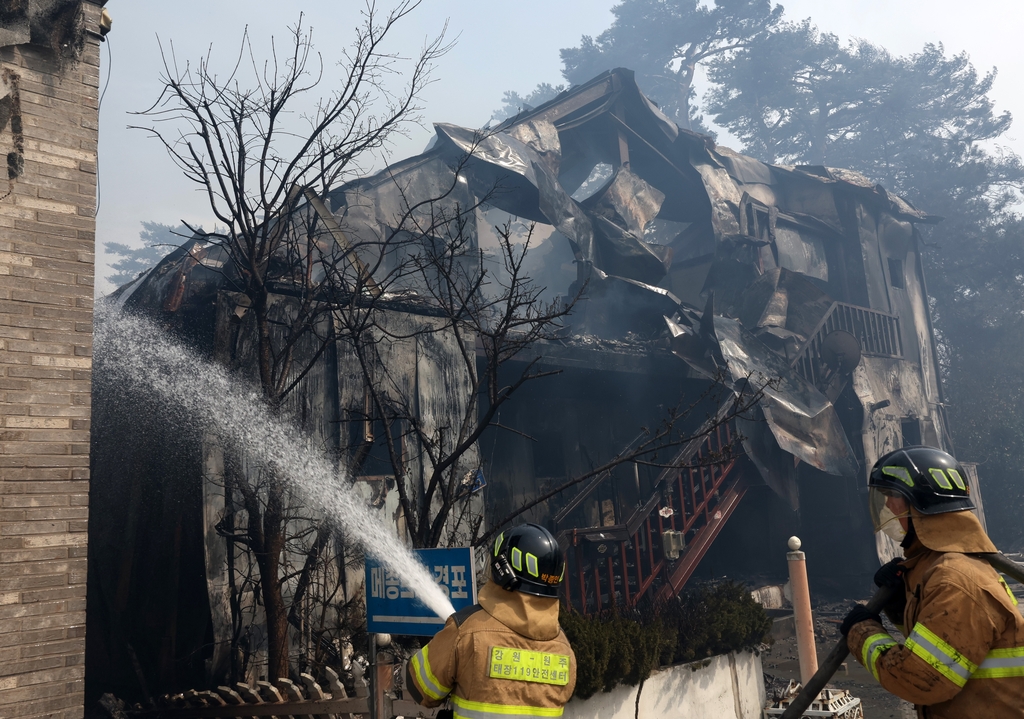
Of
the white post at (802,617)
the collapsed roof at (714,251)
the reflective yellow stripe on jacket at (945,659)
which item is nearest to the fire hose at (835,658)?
the reflective yellow stripe on jacket at (945,659)

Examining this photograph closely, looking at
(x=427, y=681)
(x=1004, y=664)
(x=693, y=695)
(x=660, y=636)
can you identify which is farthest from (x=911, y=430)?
(x=427, y=681)

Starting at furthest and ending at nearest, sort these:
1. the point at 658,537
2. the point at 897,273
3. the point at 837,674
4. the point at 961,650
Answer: the point at 897,273 < the point at 658,537 < the point at 837,674 < the point at 961,650

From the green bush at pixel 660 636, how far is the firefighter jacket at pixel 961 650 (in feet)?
10.6

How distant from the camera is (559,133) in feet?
54.4

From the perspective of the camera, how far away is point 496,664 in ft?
8.91

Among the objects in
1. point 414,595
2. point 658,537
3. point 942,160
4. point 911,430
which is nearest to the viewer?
point 414,595

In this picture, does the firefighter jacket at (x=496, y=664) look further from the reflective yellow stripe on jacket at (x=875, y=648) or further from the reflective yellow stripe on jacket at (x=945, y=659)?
the reflective yellow stripe on jacket at (x=945, y=659)

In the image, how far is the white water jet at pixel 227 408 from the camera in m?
7.42

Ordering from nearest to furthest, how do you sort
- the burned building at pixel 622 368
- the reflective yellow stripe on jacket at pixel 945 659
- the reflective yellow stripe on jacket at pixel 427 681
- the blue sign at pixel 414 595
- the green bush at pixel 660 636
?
the reflective yellow stripe on jacket at pixel 945 659 < the reflective yellow stripe on jacket at pixel 427 681 < the blue sign at pixel 414 595 < the green bush at pixel 660 636 < the burned building at pixel 622 368

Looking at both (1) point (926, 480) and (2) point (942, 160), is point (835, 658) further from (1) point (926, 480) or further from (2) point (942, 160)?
(2) point (942, 160)

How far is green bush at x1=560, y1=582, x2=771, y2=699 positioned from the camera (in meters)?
5.62

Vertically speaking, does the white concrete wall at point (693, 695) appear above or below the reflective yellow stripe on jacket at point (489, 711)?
below

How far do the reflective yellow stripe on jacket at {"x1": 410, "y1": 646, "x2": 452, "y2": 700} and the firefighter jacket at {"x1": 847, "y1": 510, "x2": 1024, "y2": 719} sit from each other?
4.84 feet

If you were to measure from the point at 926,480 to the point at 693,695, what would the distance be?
4.54m
